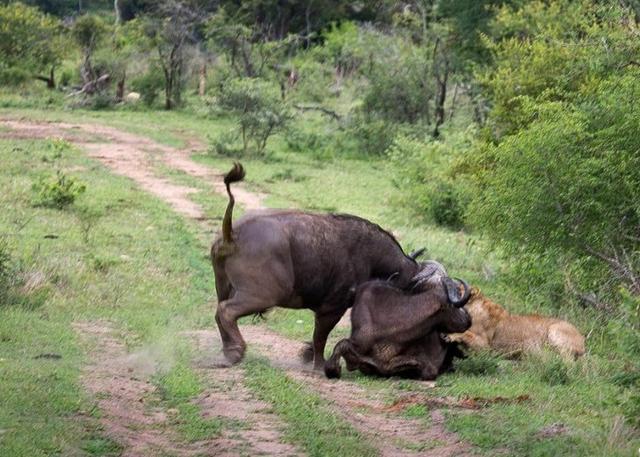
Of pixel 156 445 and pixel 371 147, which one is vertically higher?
pixel 156 445

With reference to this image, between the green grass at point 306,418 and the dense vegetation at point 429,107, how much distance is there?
94cm

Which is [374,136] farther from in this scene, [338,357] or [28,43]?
[338,357]

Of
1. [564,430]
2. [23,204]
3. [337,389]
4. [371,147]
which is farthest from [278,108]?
[564,430]

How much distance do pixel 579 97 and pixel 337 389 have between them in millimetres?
7015

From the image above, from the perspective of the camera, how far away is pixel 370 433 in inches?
332

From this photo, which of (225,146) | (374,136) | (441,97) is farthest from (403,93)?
(225,146)

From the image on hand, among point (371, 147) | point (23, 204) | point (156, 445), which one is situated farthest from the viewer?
point (371, 147)

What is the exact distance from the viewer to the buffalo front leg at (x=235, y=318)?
10.7m

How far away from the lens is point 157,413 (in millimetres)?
8719

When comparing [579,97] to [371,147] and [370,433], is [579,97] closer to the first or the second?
[370,433]

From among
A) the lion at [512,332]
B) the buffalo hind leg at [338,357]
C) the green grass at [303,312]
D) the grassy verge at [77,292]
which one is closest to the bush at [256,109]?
the green grass at [303,312]

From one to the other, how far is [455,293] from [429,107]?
2186cm

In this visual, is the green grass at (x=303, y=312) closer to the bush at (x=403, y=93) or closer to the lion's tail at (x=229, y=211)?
the lion's tail at (x=229, y=211)

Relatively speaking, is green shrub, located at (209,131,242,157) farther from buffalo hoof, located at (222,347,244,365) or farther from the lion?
buffalo hoof, located at (222,347,244,365)
